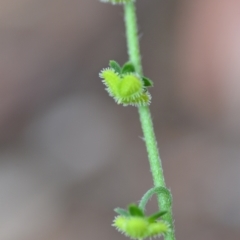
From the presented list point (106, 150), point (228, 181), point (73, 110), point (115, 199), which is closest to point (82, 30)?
point (73, 110)

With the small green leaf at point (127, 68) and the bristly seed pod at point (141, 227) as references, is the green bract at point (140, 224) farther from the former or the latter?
the small green leaf at point (127, 68)

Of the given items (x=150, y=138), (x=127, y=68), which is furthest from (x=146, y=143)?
(x=127, y=68)

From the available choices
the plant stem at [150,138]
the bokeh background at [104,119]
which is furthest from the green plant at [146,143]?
the bokeh background at [104,119]

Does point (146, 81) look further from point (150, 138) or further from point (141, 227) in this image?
point (141, 227)

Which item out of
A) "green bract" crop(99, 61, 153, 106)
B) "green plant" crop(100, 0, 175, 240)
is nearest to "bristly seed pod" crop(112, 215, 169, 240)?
"green plant" crop(100, 0, 175, 240)

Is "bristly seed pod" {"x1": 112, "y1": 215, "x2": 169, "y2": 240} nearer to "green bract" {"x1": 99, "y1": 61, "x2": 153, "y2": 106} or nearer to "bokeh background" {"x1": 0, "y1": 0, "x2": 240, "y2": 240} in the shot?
"green bract" {"x1": 99, "y1": 61, "x2": 153, "y2": 106}

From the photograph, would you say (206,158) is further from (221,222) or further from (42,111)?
(42,111)

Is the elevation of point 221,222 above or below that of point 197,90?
below
